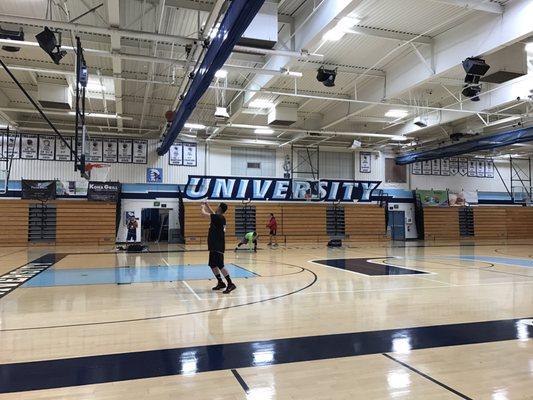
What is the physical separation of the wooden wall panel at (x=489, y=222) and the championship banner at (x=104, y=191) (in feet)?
69.6

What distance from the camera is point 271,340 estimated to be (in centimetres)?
416

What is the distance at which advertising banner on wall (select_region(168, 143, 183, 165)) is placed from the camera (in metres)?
20.9

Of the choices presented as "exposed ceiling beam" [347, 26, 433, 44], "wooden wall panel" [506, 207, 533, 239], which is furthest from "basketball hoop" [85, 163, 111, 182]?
"wooden wall panel" [506, 207, 533, 239]

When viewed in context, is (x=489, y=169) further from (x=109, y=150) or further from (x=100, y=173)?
(x=100, y=173)

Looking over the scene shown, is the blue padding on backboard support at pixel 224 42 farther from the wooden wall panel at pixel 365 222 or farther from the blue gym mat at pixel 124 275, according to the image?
the wooden wall panel at pixel 365 222

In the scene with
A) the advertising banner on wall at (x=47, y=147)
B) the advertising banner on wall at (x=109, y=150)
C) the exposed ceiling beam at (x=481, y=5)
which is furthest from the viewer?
the advertising banner on wall at (x=109, y=150)

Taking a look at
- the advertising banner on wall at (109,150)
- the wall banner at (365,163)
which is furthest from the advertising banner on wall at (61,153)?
the wall banner at (365,163)

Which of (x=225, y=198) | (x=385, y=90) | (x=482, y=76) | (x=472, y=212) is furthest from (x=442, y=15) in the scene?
(x=472, y=212)

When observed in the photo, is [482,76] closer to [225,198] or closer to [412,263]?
[412,263]

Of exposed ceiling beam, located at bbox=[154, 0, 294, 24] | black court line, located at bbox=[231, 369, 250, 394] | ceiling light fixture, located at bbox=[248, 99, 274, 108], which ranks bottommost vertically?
black court line, located at bbox=[231, 369, 250, 394]

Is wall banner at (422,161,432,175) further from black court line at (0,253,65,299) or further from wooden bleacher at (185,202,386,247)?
black court line at (0,253,65,299)

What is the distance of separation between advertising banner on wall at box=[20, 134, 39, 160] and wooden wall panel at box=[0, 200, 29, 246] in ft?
7.11

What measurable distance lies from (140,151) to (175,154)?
5.72 ft

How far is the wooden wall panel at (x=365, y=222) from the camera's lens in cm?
2289
